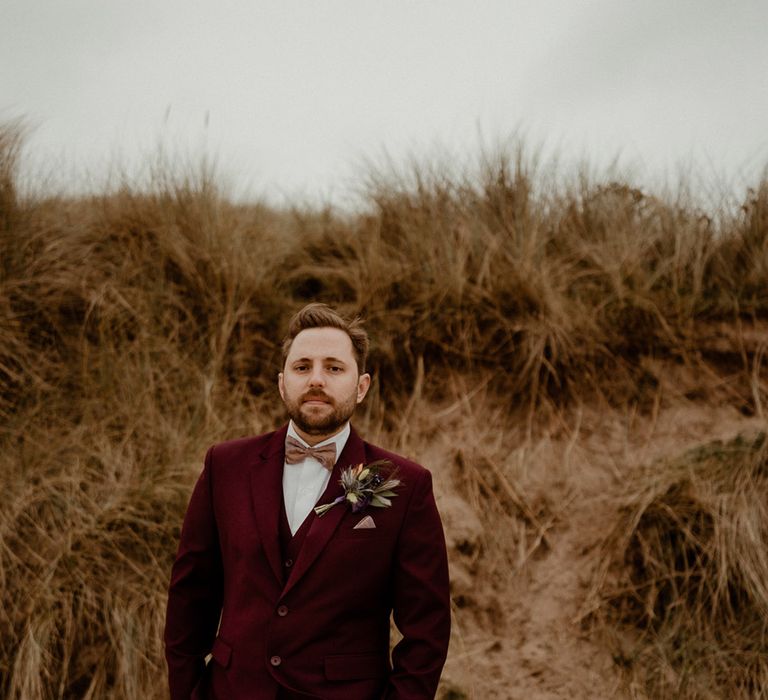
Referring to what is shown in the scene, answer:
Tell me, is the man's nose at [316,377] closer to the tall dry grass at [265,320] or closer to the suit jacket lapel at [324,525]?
the suit jacket lapel at [324,525]

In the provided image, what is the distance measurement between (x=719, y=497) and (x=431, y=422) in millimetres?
1713

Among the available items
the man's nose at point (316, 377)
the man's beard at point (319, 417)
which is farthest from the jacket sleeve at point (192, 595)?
the man's nose at point (316, 377)

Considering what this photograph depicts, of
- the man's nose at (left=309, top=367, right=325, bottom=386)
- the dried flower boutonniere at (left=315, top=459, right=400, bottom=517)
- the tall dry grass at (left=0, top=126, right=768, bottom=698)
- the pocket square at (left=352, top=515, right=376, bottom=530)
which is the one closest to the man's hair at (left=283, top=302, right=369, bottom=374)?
the man's nose at (left=309, top=367, right=325, bottom=386)

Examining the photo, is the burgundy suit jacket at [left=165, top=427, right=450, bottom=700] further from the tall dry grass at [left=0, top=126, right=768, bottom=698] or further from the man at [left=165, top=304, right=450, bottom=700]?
the tall dry grass at [left=0, top=126, right=768, bottom=698]

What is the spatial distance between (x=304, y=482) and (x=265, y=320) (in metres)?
2.65

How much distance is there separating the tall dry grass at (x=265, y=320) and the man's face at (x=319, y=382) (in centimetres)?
170

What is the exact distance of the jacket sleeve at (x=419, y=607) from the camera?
72.0 inches

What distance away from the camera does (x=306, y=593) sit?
70.8 inches

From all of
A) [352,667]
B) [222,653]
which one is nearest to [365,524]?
[352,667]

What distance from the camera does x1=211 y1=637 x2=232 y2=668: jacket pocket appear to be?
1.84 metres

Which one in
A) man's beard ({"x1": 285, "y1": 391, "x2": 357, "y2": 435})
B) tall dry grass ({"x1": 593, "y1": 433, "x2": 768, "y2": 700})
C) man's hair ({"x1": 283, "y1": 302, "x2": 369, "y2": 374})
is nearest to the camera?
man's beard ({"x1": 285, "y1": 391, "x2": 357, "y2": 435})

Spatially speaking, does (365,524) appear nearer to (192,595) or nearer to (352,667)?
(352,667)

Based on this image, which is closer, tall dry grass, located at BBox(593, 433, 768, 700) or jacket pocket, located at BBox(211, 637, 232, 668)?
jacket pocket, located at BBox(211, 637, 232, 668)

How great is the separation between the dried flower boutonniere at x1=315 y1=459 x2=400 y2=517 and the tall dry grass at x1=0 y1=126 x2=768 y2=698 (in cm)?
170
